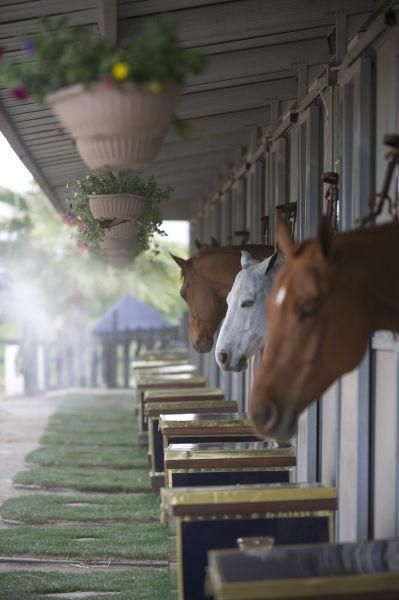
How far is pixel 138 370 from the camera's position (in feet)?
28.9

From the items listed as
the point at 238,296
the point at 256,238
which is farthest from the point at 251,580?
the point at 256,238

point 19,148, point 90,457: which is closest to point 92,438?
point 90,457

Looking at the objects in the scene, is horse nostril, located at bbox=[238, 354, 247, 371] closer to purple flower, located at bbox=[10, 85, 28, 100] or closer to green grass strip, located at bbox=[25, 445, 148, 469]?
purple flower, located at bbox=[10, 85, 28, 100]

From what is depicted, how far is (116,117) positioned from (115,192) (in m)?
2.16

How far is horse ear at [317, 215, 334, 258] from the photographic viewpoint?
Answer: 6.56 feet

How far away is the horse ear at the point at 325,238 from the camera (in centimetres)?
200

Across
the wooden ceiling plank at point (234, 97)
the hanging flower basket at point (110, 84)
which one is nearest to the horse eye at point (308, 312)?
the hanging flower basket at point (110, 84)

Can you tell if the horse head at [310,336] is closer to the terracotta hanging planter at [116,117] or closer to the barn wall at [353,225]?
the terracotta hanging planter at [116,117]

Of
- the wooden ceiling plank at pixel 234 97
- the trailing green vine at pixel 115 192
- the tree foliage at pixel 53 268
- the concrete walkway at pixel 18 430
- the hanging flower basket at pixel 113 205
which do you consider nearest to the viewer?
the hanging flower basket at pixel 113 205

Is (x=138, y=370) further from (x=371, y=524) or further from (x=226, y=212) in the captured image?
(x=371, y=524)

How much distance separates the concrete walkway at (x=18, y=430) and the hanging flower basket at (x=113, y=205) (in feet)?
10.8

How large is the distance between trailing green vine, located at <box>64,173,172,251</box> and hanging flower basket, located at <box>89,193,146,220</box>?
0.16 meters

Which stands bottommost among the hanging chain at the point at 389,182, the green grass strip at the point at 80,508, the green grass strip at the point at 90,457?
the green grass strip at the point at 90,457

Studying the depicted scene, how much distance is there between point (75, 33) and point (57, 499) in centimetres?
491
